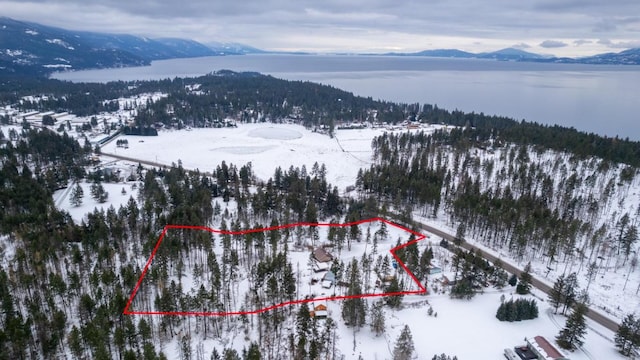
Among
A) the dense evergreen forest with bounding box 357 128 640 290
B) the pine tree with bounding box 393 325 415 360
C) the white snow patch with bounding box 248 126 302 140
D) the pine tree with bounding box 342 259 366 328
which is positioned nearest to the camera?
the pine tree with bounding box 393 325 415 360

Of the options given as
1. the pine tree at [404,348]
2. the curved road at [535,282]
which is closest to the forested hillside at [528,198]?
the curved road at [535,282]

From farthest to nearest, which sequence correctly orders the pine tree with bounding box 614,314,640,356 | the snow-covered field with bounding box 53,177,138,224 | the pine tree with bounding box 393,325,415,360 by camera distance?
the snow-covered field with bounding box 53,177,138,224, the pine tree with bounding box 614,314,640,356, the pine tree with bounding box 393,325,415,360

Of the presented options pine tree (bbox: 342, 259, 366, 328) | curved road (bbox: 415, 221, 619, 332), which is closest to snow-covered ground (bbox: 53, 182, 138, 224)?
pine tree (bbox: 342, 259, 366, 328)

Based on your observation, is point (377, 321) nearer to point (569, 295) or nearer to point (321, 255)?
point (321, 255)

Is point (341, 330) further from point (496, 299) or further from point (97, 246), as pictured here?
point (97, 246)

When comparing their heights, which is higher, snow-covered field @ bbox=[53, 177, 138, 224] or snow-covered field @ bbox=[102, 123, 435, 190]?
snow-covered field @ bbox=[102, 123, 435, 190]

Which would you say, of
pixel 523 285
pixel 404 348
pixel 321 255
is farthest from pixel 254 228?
pixel 523 285

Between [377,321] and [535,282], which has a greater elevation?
[535,282]

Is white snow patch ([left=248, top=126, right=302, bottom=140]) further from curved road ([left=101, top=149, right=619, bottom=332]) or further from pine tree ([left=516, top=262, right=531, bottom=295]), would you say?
pine tree ([left=516, top=262, right=531, bottom=295])
